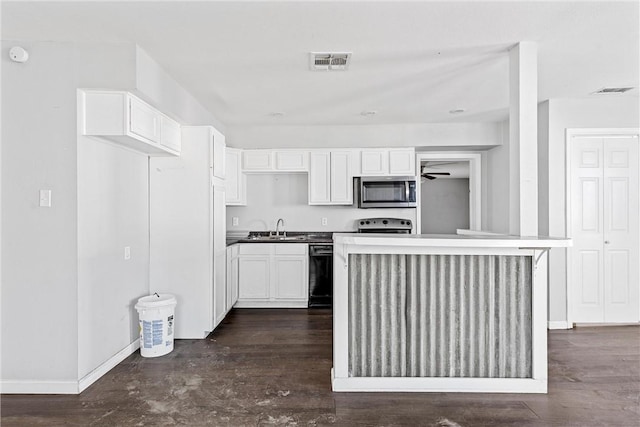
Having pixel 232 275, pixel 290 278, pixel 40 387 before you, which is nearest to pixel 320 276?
pixel 290 278

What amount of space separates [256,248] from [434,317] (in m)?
2.81

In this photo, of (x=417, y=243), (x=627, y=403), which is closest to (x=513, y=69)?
(x=417, y=243)

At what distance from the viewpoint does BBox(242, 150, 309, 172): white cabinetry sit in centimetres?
518

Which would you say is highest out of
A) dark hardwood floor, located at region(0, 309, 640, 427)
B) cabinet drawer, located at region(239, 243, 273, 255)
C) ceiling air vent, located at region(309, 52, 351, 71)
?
ceiling air vent, located at region(309, 52, 351, 71)

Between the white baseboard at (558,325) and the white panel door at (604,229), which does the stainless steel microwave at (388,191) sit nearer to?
the white panel door at (604,229)

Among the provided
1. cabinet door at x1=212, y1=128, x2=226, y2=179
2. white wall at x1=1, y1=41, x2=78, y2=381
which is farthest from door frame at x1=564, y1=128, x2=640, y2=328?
white wall at x1=1, y1=41, x2=78, y2=381

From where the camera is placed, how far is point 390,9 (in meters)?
2.17

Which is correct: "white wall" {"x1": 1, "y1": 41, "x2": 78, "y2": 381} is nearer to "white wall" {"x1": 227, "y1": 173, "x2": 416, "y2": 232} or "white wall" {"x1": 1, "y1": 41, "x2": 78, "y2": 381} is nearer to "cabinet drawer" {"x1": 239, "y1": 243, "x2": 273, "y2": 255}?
"cabinet drawer" {"x1": 239, "y1": 243, "x2": 273, "y2": 255}

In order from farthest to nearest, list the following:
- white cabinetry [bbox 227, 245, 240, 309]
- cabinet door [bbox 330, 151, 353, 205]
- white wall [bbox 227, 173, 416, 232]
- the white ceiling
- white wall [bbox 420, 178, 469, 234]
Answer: white wall [bbox 420, 178, 469, 234] < white wall [bbox 227, 173, 416, 232] < cabinet door [bbox 330, 151, 353, 205] < white cabinetry [bbox 227, 245, 240, 309] < the white ceiling

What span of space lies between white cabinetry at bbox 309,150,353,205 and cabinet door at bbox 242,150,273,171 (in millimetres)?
587

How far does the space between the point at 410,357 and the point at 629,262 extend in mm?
3262

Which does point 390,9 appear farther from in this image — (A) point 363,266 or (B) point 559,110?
(B) point 559,110

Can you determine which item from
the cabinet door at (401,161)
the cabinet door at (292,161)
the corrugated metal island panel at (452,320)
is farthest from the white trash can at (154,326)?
the cabinet door at (401,161)

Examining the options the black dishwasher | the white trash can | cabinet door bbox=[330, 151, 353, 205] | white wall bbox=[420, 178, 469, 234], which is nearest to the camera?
the white trash can
